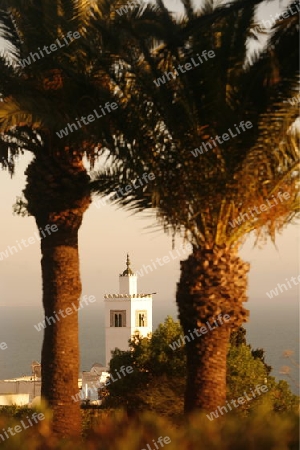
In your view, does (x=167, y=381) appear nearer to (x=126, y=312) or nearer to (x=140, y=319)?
(x=140, y=319)

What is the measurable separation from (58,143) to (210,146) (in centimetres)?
371

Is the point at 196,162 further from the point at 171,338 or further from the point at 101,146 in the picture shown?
the point at 171,338

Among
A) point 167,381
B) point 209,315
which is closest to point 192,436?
point 209,315

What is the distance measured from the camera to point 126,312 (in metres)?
76.6

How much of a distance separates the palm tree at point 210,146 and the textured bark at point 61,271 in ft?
5.53

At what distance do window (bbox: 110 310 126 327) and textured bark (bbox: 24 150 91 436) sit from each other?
59.6m

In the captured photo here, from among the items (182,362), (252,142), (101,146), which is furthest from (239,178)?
(182,362)

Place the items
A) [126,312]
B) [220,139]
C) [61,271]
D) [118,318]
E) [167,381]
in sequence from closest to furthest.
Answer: [220,139] → [61,271] → [167,381] → [126,312] → [118,318]

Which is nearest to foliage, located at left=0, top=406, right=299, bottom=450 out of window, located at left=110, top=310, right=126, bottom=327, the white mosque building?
the white mosque building

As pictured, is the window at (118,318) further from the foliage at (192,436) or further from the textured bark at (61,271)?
the foliage at (192,436)

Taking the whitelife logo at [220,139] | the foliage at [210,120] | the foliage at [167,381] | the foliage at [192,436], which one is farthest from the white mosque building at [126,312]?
the foliage at [192,436]

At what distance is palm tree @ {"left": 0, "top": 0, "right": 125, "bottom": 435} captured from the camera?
642 inches

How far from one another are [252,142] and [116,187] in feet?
10.0

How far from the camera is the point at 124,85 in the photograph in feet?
51.2
